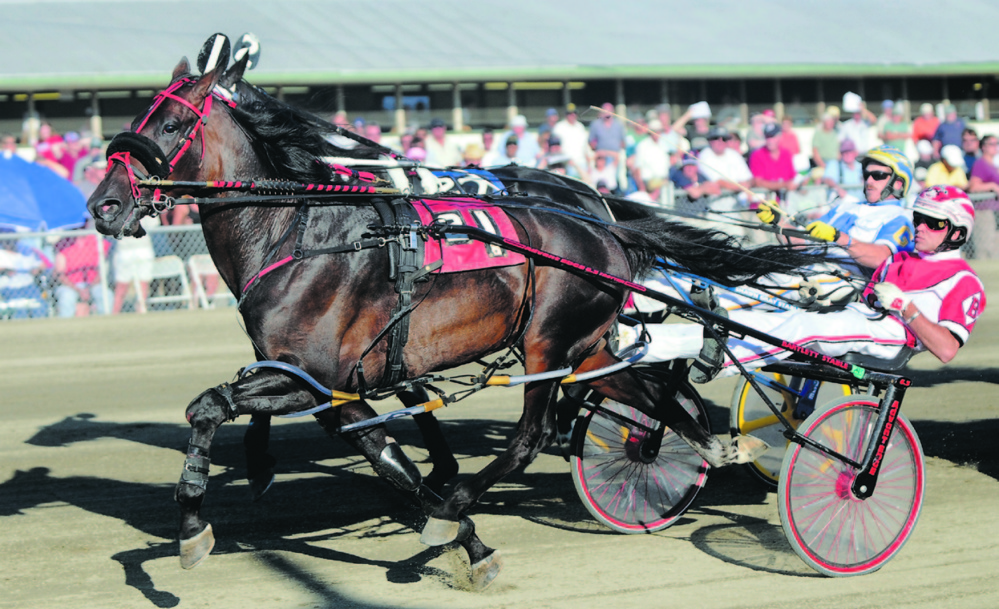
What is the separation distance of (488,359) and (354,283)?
5094 mm

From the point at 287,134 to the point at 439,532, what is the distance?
161cm

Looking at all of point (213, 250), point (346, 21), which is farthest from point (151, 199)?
point (346, 21)

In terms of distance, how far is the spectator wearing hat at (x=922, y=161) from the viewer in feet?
41.3

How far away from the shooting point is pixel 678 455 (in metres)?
4.86

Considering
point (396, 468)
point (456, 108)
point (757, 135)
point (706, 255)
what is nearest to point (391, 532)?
point (396, 468)

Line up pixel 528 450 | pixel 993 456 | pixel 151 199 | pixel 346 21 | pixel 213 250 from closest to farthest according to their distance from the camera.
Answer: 1. pixel 151 199
2. pixel 213 250
3. pixel 528 450
4. pixel 993 456
5. pixel 346 21

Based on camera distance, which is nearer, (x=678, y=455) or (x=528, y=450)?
(x=528, y=450)

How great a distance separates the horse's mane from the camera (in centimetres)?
416

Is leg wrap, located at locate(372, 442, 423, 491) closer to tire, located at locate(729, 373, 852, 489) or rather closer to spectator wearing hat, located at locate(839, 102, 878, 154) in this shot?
tire, located at locate(729, 373, 852, 489)

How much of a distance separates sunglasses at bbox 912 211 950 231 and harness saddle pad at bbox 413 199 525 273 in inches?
69.0

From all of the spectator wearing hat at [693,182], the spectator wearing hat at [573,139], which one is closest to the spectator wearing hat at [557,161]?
the spectator wearing hat at [573,139]

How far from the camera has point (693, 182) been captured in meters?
11.0

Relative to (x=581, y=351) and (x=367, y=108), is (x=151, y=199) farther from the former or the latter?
(x=367, y=108)

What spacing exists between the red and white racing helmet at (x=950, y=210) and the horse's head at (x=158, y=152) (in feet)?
9.44
